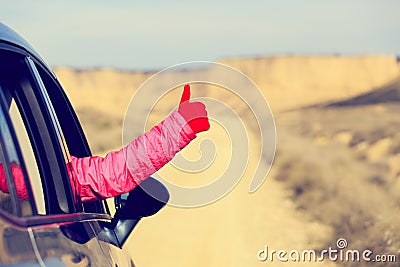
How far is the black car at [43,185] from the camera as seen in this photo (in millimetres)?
2838

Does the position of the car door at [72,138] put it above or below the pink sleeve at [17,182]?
below

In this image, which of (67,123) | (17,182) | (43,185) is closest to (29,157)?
(43,185)

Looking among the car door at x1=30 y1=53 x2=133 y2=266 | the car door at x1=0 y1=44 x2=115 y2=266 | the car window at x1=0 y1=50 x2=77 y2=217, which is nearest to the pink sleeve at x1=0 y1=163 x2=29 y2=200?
the car door at x1=0 y1=44 x2=115 y2=266

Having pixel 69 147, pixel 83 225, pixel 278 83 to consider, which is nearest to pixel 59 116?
pixel 69 147

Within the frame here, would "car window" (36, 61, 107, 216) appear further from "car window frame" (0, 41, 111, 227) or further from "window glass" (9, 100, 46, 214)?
"window glass" (9, 100, 46, 214)

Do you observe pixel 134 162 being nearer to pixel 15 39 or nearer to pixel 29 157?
pixel 29 157

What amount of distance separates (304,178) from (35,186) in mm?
25145

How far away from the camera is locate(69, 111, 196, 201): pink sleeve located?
395 centimetres

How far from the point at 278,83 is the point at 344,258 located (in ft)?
159

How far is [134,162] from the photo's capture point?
13.1ft

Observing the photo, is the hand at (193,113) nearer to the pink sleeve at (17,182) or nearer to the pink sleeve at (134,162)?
the pink sleeve at (134,162)

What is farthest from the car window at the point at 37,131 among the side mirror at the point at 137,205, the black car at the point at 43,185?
the side mirror at the point at 137,205

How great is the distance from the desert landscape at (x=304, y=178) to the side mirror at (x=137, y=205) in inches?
12.1

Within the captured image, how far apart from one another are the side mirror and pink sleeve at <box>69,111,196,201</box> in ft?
1.22
